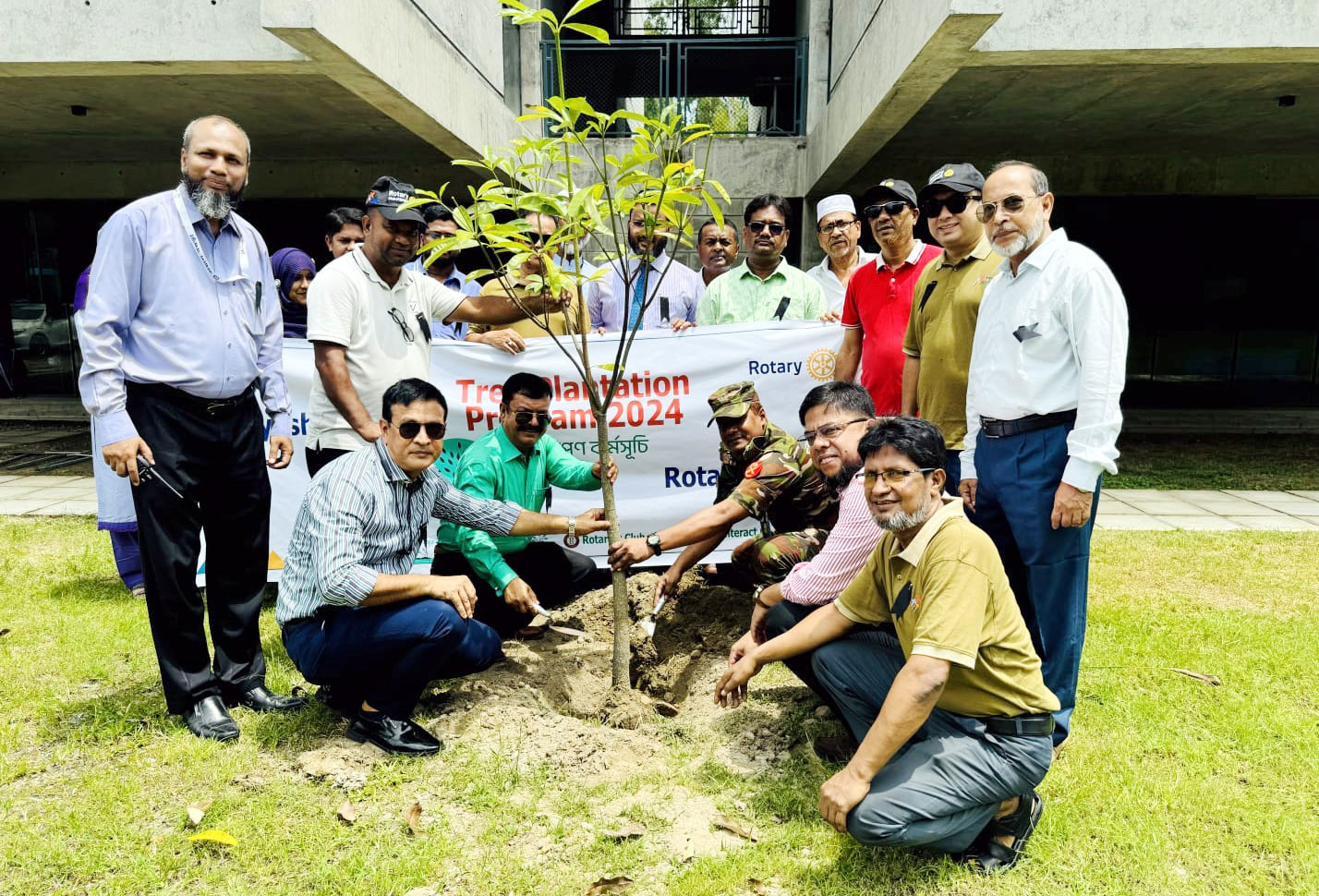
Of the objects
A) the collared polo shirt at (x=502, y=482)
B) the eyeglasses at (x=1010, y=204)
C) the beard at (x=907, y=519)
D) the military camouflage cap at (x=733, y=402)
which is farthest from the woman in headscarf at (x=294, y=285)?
the beard at (x=907, y=519)

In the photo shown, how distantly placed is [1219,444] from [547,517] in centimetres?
977

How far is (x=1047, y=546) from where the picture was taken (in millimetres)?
2979

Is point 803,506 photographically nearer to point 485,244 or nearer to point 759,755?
point 759,755

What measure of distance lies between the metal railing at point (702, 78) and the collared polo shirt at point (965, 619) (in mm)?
8370

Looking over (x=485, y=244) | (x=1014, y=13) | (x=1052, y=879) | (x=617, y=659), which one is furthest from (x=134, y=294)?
(x=1014, y=13)

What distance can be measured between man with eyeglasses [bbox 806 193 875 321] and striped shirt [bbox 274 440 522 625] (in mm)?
2652

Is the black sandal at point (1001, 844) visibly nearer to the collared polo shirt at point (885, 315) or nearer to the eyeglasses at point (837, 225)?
the collared polo shirt at point (885, 315)

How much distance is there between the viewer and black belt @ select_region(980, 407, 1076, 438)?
2.96 m

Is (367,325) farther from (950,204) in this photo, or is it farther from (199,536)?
(950,204)

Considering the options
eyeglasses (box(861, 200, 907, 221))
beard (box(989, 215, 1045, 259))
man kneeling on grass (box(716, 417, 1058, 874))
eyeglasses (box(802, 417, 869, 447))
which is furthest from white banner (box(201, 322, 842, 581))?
man kneeling on grass (box(716, 417, 1058, 874))

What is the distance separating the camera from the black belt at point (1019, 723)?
99.1 inches

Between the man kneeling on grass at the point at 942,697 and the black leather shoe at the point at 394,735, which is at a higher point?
the man kneeling on grass at the point at 942,697

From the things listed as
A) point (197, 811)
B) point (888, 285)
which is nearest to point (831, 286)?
point (888, 285)

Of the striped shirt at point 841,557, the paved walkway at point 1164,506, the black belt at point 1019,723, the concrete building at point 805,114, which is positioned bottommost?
the paved walkway at point 1164,506
